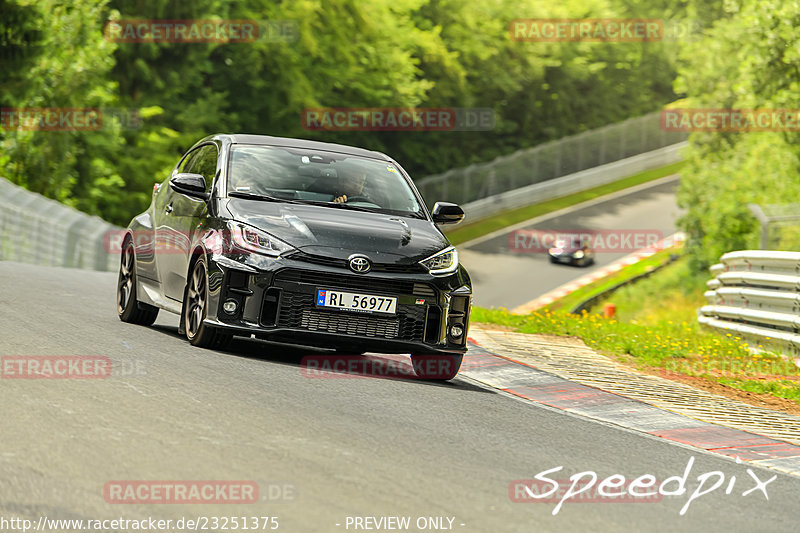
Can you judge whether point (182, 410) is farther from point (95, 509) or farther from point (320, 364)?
point (320, 364)

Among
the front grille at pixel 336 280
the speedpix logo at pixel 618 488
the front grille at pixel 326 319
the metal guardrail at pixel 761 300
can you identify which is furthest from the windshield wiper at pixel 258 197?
the metal guardrail at pixel 761 300

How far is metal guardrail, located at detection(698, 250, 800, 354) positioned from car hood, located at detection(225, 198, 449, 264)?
560 centimetres

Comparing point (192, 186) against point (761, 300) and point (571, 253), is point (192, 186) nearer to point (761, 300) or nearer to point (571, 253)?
point (761, 300)

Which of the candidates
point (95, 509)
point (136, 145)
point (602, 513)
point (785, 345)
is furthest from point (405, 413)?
point (136, 145)

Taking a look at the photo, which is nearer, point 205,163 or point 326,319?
point 326,319

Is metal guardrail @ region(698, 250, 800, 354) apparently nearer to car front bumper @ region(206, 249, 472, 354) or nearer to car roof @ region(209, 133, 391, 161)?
car roof @ region(209, 133, 391, 161)

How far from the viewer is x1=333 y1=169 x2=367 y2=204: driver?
10.1 metres

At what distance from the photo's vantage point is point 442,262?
368 inches

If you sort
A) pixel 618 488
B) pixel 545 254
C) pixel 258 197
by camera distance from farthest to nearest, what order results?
1. pixel 545 254
2. pixel 258 197
3. pixel 618 488

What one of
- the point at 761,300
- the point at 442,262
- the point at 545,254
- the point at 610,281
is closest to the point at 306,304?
the point at 442,262

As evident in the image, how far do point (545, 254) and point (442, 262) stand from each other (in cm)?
3927

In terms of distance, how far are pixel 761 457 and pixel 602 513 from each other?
2313mm

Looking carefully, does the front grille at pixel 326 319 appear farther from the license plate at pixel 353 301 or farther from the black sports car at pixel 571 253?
the black sports car at pixel 571 253

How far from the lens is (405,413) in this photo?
7539 millimetres
